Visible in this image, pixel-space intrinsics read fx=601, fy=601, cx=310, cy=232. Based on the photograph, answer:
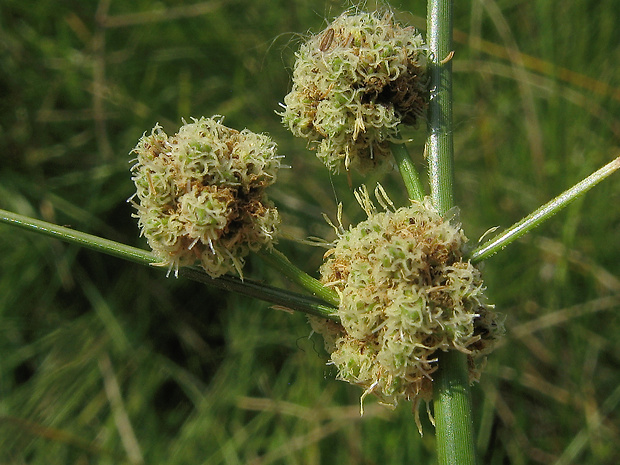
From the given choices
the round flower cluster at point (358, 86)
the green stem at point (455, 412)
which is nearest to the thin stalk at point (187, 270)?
the green stem at point (455, 412)

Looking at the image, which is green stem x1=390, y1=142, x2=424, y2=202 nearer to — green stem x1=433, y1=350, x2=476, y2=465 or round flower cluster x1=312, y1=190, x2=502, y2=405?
round flower cluster x1=312, y1=190, x2=502, y2=405

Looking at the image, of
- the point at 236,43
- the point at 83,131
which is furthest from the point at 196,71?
the point at 83,131

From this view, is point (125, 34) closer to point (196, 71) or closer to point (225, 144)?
point (196, 71)

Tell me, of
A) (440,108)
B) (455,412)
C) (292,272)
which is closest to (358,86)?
(440,108)

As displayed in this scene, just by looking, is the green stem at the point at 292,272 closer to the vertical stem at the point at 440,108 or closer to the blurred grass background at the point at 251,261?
the vertical stem at the point at 440,108

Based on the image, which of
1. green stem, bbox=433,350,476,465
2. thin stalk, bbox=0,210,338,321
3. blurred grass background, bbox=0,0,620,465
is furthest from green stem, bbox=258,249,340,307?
blurred grass background, bbox=0,0,620,465

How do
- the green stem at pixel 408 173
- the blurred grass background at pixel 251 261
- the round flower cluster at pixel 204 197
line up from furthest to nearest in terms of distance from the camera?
the blurred grass background at pixel 251 261 → the green stem at pixel 408 173 → the round flower cluster at pixel 204 197
